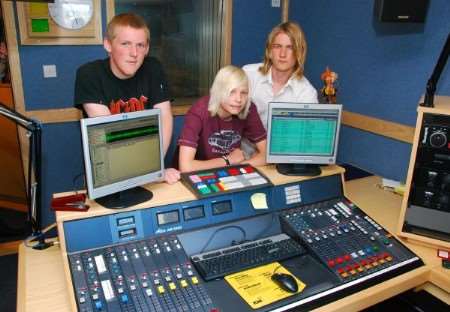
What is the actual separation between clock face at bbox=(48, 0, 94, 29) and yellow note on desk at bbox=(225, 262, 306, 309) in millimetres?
2157

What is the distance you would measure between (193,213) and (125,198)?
25 cm

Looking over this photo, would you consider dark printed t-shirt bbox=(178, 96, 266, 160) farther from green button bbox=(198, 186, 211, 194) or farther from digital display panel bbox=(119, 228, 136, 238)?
digital display panel bbox=(119, 228, 136, 238)

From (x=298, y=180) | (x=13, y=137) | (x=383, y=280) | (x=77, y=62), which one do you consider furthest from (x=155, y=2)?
(x=383, y=280)

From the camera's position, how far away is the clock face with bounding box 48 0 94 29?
2576mm

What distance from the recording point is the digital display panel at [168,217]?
4.55 ft

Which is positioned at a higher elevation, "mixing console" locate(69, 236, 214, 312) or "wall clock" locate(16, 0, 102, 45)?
"wall clock" locate(16, 0, 102, 45)

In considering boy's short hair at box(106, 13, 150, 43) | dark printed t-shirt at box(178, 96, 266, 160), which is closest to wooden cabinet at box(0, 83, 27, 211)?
boy's short hair at box(106, 13, 150, 43)

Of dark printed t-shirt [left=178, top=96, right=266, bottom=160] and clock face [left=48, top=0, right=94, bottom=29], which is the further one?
clock face [left=48, top=0, right=94, bottom=29]

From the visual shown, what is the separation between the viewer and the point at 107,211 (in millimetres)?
1322

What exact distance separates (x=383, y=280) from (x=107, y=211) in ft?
3.18

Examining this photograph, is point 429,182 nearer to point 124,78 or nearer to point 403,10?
point 403,10

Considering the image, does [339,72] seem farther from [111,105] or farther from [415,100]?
[111,105]

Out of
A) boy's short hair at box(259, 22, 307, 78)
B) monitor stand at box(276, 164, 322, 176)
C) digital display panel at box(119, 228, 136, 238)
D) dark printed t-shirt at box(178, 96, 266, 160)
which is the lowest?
digital display panel at box(119, 228, 136, 238)

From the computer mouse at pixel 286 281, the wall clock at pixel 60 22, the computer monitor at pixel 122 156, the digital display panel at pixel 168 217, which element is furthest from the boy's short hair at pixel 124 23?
the computer mouse at pixel 286 281
